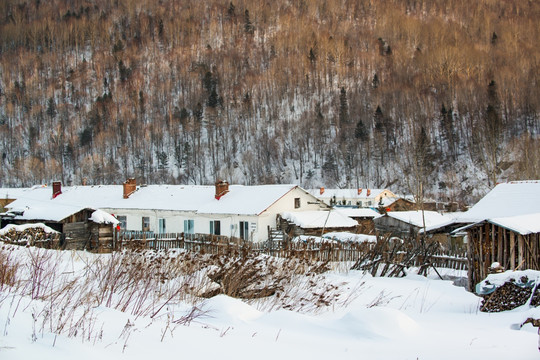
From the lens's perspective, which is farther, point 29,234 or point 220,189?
point 220,189

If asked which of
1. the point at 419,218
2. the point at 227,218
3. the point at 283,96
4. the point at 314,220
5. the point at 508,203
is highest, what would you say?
the point at 283,96

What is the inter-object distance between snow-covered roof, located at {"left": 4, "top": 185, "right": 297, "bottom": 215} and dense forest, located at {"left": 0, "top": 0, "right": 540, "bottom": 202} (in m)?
28.2

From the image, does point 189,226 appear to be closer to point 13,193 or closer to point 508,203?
point 508,203

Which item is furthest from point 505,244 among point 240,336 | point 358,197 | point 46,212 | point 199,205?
point 358,197

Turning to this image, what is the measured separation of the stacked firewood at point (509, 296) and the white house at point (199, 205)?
22511mm

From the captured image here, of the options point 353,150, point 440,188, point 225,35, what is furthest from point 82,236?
point 225,35

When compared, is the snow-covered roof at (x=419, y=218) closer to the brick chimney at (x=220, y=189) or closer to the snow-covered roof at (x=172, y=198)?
the snow-covered roof at (x=172, y=198)

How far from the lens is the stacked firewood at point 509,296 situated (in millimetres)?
8188

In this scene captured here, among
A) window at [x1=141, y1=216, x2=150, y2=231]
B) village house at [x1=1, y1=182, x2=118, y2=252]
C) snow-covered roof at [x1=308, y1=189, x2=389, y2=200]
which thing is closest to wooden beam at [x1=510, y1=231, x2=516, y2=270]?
village house at [x1=1, y1=182, x2=118, y2=252]

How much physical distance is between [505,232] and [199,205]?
26.3 metres

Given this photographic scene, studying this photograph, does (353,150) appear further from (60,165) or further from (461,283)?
(461,283)

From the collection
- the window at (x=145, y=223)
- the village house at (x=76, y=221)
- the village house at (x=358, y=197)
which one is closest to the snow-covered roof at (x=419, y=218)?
the window at (x=145, y=223)

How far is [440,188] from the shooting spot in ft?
246

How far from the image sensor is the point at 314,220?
109 feet
